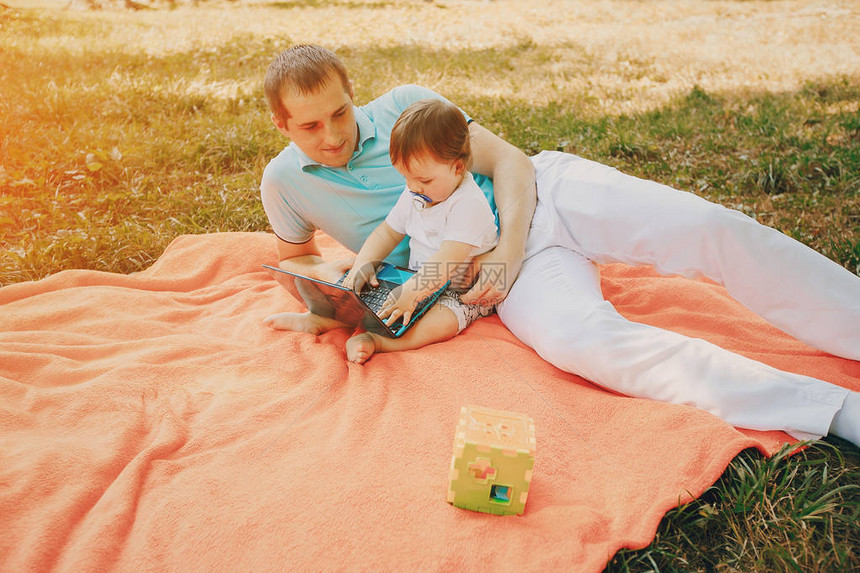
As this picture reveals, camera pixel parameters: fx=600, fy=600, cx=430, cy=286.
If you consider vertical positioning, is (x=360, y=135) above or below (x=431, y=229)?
above

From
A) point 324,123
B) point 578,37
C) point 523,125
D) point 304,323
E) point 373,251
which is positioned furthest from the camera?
point 578,37

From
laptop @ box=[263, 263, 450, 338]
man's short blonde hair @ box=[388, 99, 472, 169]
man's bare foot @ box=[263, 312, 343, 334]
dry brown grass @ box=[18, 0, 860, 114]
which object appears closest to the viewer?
man's short blonde hair @ box=[388, 99, 472, 169]

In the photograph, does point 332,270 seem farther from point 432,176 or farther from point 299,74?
point 299,74

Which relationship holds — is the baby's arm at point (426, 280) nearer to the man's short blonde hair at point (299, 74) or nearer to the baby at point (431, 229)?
the baby at point (431, 229)

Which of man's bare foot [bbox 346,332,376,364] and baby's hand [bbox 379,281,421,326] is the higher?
baby's hand [bbox 379,281,421,326]

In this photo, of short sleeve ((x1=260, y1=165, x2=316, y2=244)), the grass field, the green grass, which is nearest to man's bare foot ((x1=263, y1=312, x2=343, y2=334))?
short sleeve ((x1=260, y1=165, x2=316, y2=244))

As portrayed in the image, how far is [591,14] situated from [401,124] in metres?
8.76

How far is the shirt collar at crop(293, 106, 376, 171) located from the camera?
234cm

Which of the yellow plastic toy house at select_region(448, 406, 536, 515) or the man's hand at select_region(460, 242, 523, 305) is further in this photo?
the man's hand at select_region(460, 242, 523, 305)

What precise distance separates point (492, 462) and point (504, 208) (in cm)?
110

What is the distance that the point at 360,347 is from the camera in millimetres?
2238

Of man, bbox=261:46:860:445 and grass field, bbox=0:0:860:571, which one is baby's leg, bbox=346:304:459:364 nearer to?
man, bbox=261:46:860:445

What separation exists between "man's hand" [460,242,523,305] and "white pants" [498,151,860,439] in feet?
0.17

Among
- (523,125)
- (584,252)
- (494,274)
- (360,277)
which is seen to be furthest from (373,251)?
(523,125)
